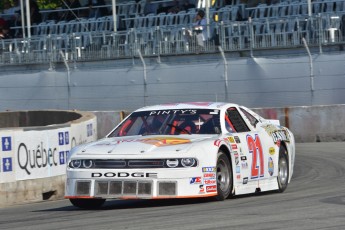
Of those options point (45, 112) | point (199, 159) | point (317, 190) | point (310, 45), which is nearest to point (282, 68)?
point (310, 45)

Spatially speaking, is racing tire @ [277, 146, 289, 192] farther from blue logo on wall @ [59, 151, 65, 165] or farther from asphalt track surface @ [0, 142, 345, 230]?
blue logo on wall @ [59, 151, 65, 165]

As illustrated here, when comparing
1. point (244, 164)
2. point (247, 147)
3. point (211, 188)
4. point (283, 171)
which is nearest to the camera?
point (211, 188)

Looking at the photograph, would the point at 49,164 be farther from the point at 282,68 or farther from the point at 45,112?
the point at 282,68

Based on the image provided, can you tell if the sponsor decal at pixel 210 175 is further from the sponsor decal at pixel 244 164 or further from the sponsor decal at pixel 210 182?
the sponsor decal at pixel 244 164

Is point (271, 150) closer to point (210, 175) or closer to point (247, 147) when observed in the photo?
point (247, 147)

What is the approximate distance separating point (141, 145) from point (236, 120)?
1.80 meters

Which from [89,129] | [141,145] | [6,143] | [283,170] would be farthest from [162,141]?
[89,129]

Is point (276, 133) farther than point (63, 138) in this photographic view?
No

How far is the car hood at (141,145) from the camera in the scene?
1085cm

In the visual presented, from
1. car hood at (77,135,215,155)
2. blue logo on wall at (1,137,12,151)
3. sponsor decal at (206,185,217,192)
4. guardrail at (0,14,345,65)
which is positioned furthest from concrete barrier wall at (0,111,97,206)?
guardrail at (0,14,345,65)

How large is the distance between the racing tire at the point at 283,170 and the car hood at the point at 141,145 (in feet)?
5.48

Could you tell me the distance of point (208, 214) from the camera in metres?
9.62

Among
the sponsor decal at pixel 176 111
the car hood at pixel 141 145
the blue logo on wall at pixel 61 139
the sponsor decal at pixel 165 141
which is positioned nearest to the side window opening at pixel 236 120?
the sponsor decal at pixel 176 111

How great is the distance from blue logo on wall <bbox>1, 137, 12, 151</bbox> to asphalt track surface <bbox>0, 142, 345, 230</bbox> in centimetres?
181
